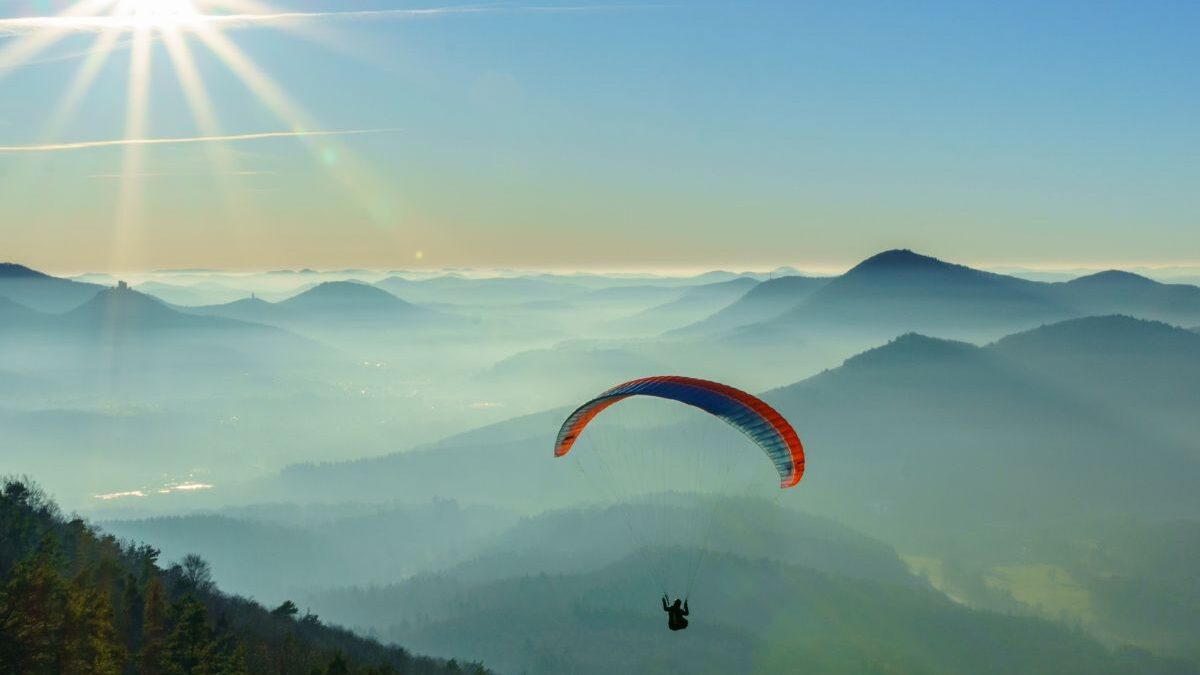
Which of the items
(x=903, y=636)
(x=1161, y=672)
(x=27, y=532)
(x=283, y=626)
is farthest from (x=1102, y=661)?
(x=27, y=532)

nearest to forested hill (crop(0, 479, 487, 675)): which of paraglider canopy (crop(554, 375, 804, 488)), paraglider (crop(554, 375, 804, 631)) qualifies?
paraglider (crop(554, 375, 804, 631))

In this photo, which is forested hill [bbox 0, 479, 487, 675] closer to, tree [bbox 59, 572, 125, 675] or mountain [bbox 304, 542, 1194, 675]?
tree [bbox 59, 572, 125, 675]

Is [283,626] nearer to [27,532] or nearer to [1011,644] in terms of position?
[27,532]

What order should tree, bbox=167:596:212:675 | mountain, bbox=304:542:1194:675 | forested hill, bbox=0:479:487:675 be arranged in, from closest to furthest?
forested hill, bbox=0:479:487:675, tree, bbox=167:596:212:675, mountain, bbox=304:542:1194:675

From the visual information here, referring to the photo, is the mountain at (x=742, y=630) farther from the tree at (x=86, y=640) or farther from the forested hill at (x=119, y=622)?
the tree at (x=86, y=640)

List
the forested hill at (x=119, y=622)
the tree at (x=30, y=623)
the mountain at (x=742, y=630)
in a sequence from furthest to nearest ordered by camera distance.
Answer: the mountain at (x=742, y=630), the forested hill at (x=119, y=622), the tree at (x=30, y=623)

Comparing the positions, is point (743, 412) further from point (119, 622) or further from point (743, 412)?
point (119, 622)

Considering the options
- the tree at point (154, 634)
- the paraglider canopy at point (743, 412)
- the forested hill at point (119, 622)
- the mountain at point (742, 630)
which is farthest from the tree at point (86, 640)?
the mountain at point (742, 630)

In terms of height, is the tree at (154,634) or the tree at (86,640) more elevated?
the tree at (86,640)

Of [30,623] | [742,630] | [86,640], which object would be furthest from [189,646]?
[742,630]
